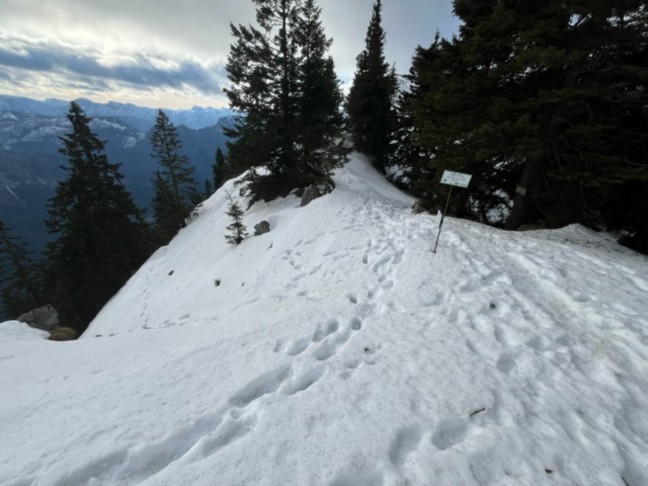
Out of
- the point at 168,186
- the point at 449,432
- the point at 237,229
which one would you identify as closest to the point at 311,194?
the point at 237,229

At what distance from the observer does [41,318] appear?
1138cm

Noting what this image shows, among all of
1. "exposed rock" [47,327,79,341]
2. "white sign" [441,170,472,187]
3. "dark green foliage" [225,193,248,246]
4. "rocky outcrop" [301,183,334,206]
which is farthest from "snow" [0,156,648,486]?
"dark green foliage" [225,193,248,246]

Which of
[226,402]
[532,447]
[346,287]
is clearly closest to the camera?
[532,447]

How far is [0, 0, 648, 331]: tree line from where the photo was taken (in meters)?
7.38

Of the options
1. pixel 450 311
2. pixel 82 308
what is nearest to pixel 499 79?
pixel 450 311

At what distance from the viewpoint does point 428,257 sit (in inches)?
288

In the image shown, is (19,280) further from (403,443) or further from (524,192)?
(524,192)

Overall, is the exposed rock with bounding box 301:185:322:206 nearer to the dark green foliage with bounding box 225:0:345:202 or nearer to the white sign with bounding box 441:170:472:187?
the dark green foliage with bounding box 225:0:345:202

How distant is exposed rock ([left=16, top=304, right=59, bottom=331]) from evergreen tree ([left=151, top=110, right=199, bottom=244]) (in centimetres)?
1683

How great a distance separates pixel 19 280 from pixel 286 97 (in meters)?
29.3

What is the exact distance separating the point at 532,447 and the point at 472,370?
1.06 meters

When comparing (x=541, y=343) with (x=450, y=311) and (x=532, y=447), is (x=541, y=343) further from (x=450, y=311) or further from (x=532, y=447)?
(x=532, y=447)

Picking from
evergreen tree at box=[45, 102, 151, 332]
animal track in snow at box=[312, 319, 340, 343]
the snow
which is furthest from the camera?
evergreen tree at box=[45, 102, 151, 332]

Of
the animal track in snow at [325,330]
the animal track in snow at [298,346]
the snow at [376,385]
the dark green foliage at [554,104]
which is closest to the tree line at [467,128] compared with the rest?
the dark green foliage at [554,104]
